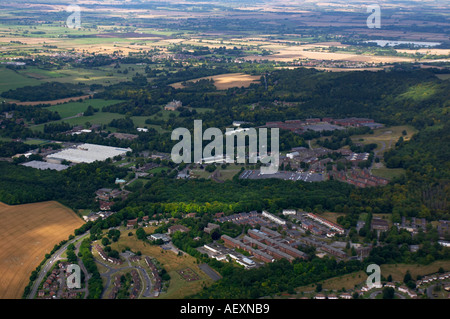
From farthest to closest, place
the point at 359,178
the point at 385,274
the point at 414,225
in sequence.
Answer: the point at 359,178
the point at 414,225
the point at 385,274

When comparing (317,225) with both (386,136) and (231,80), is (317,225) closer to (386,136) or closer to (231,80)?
(386,136)

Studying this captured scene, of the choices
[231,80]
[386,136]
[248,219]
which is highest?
[231,80]

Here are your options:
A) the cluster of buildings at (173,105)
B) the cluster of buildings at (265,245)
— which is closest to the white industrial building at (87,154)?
the cluster of buildings at (173,105)

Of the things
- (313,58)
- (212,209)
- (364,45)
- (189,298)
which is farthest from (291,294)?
(364,45)

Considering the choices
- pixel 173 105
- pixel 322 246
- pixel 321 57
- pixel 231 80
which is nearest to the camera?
pixel 322 246

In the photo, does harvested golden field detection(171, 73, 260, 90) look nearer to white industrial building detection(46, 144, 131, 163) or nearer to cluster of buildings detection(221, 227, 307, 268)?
white industrial building detection(46, 144, 131, 163)

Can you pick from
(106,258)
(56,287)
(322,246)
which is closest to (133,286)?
(56,287)
